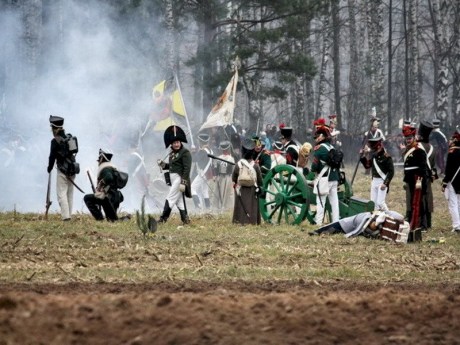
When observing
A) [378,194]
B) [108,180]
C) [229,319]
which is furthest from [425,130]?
[229,319]

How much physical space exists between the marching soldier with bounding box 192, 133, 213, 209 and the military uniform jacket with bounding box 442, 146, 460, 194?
→ 9293 mm

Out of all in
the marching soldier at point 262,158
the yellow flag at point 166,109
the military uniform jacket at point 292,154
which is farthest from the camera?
the yellow flag at point 166,109

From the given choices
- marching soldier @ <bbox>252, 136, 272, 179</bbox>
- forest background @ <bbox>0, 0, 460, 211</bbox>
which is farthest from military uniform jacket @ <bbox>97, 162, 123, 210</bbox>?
forest background @ <bbox>0, 0, 460, 211</bbox>

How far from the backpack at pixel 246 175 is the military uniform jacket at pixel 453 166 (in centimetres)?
345

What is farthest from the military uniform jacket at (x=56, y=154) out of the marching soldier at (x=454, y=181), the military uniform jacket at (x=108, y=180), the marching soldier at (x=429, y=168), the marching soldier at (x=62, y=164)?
the marching soldier at (x=454, y=181)

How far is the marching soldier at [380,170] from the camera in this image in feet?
68.2

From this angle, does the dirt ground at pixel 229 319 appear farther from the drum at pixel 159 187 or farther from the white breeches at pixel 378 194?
the drum at pixel 159 187

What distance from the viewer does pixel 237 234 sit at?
18359 mm

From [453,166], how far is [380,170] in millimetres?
1348

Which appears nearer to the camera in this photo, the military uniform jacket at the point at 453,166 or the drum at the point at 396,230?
the drum at the point at 396,230

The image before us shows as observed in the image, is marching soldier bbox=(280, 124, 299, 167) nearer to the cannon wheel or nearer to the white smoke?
the cannon wheel

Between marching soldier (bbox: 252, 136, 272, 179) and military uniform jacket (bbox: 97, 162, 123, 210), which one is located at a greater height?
marching soldier (bbox: 252, 136, 272, 179)

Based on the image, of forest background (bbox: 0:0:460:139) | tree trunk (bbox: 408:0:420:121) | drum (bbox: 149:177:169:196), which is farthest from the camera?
tree trunk (bbox: 408:0:420:121)

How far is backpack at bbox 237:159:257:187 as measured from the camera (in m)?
20.4
